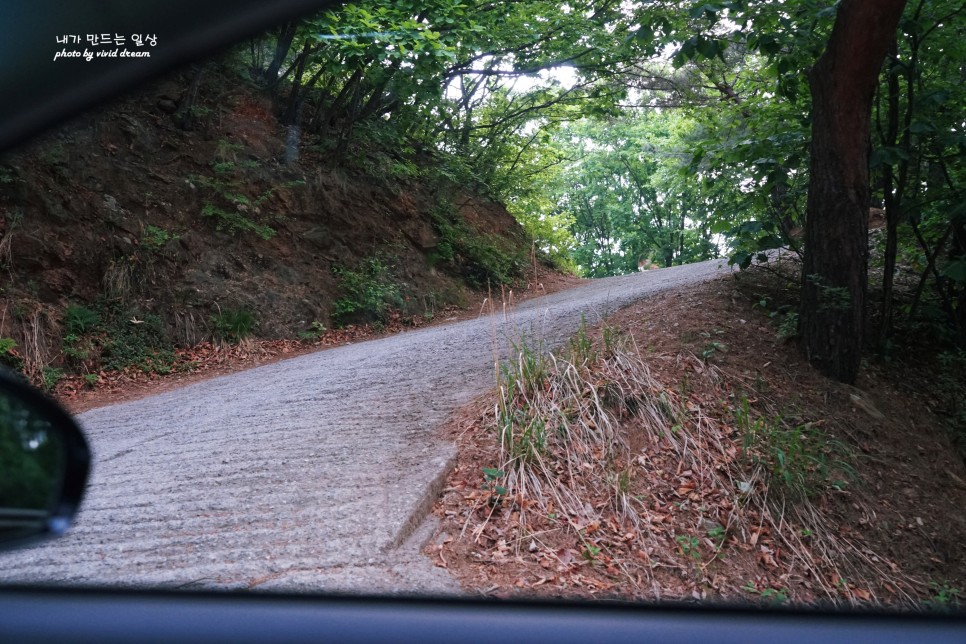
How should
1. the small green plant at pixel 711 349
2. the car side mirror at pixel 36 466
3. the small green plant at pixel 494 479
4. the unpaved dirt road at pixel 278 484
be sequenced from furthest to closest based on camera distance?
the small green plant at pixel 711 349, the small green plant at pixel 494 479, the unpaved dirt road at pixel 278 484, the car side mirror at pixel 36 466

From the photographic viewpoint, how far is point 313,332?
35.5 ft

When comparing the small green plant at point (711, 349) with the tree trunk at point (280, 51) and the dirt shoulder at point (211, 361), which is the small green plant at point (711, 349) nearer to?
the dirt shoulder at point (211, 361)

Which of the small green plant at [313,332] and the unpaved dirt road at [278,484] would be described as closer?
the unpaved dirt road at [278,484]

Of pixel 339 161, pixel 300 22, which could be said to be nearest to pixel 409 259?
pixel 339 161

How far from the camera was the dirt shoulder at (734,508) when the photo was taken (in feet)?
11.4

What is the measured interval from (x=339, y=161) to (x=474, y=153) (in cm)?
376

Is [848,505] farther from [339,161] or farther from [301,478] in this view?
[339,161]

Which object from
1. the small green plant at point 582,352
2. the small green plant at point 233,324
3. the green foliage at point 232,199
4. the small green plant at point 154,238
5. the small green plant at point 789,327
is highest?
the green foliage at point 232,199

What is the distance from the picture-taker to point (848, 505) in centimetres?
441

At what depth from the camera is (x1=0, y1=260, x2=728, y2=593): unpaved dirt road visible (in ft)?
9.75

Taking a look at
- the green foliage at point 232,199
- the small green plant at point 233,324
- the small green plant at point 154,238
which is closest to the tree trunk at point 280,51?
the green foliage at point 232,199

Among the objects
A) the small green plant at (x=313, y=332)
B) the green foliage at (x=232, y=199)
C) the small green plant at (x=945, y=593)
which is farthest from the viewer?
the green foliage at (x=232, y=199)

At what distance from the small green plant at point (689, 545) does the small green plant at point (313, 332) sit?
25.5 ft

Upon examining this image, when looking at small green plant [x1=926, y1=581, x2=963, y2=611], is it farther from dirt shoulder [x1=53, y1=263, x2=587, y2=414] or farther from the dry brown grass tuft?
dirt shoulder [x1=53, y1=263, x2=587, y2=414]
